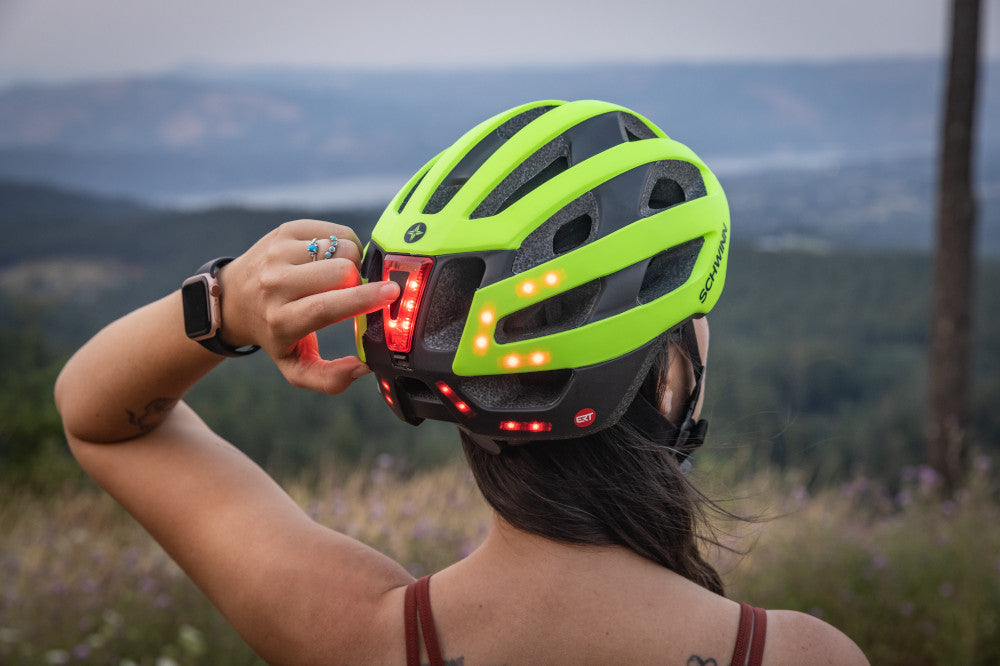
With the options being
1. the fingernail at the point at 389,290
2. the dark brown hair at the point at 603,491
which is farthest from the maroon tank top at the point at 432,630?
the fingernail at the point at 389,290

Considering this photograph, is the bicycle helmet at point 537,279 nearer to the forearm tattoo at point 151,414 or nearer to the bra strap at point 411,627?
the bra strap at point 411,627

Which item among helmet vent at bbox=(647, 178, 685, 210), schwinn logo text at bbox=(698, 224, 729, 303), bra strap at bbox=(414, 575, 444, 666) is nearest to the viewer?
bra strap at bbox=(414, 575, 444, 666)

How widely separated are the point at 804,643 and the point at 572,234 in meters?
0.88

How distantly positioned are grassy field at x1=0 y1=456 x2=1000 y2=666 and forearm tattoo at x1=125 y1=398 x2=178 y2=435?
2.43m

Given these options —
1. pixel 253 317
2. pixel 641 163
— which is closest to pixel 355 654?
pixel 253 317

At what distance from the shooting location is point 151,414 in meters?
1.82

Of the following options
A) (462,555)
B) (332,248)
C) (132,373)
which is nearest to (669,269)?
(332,248)

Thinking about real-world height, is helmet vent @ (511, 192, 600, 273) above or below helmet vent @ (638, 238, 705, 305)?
above

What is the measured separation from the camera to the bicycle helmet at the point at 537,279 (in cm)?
152

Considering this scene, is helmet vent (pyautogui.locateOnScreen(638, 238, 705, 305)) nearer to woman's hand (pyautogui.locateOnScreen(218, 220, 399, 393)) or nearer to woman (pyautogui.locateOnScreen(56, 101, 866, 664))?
woman (pyautogui.locateOnScreen(56, 101, 866, 664))

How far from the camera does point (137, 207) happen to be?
20719 millimetres

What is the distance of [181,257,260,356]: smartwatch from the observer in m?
1.58

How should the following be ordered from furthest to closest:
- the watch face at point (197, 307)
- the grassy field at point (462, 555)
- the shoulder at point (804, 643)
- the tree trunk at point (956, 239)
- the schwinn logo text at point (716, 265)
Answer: the tree trunk at point (956, 239), the grassy field at point (462, 555), the schwinn logo text at point (716, 265), the watch face at point (197, 307), the shoulder at point (804, 643)

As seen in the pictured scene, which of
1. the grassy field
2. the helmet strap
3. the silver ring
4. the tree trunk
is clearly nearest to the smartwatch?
the silver ring
